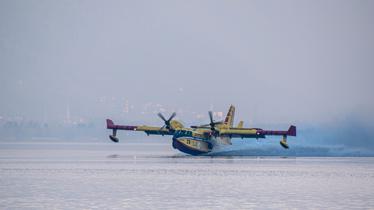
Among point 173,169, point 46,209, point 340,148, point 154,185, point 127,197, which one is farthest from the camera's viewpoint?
point 340,148

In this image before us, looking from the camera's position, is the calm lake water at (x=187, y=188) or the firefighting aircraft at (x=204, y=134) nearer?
the calm lake water at (x=187, y=188)

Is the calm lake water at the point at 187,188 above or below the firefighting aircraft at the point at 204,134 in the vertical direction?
below

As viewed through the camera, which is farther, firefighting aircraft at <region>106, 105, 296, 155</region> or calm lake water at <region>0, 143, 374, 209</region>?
firefighting aircraft at <region>106, 105, 296, 155</region>

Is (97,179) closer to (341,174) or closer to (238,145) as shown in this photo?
(341,174)

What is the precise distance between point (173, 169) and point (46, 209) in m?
59.2

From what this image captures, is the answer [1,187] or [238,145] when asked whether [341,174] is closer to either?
[1,187]

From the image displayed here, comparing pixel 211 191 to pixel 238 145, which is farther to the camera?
pixel 238 145

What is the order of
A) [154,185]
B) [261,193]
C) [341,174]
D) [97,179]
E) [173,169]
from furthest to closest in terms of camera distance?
[173,169] < [341,174] < [97,179] < [154,185] < [261,193]

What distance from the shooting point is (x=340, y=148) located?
174 metres

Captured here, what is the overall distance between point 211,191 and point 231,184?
10330mm

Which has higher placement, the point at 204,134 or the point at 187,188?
the point at 204,134

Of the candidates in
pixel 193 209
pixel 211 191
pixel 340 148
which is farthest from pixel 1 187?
pixel 340 148

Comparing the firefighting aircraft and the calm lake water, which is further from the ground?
the firefighting aircraft

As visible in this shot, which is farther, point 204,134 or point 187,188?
point 204,134
